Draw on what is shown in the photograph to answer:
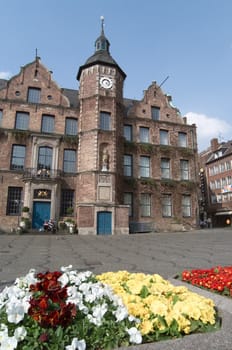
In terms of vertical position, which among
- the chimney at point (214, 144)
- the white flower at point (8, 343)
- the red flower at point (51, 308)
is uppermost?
the chimney at point (214, 144)

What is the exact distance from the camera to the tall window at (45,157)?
72.1ft

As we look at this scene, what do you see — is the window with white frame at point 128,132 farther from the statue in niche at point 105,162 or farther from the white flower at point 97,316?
the white flower at point 97,316

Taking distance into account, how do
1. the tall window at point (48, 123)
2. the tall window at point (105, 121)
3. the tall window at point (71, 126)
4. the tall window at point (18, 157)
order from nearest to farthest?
Answer: the tall window at point (18, 157) → the tall window at point (105, 121) → the tall window at point (48, 123) → the tall window at point (71, 126)

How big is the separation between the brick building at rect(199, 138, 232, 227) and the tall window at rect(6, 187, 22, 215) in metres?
32.6

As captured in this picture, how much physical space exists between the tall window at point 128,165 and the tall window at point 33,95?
1032 cm

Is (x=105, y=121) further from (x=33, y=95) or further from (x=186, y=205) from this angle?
(x=186, y=205)

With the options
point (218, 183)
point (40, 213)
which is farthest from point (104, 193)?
point (218, 183)

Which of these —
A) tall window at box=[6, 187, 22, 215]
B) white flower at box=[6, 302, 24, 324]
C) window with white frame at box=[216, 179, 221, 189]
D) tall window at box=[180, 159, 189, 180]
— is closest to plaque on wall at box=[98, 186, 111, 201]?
tall window at box=[6, 187, 22, 215]

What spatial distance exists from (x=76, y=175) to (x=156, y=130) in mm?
9917

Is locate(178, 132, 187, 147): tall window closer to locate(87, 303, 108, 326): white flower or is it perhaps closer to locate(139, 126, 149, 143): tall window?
locate(139, 126, 149, 143): tall window

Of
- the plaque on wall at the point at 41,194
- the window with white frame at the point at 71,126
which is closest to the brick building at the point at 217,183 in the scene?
the window with white frame at the point at 71,126

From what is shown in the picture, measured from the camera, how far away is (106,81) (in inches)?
893

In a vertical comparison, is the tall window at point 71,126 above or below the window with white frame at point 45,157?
above

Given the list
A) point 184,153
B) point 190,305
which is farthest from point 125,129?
point 190,305
